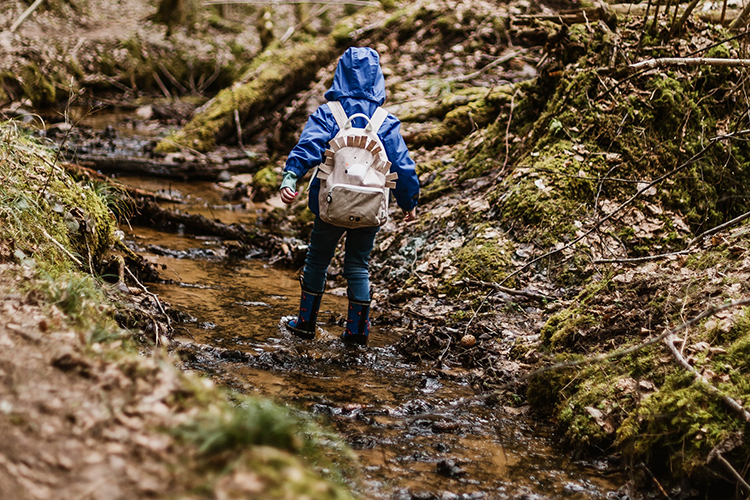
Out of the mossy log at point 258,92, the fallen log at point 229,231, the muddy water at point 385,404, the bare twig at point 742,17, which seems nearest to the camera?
the muddy water at point 385,404

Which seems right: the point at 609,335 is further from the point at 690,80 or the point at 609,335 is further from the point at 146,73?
the point at 146,73

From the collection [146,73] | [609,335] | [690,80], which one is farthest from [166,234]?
[146,73]

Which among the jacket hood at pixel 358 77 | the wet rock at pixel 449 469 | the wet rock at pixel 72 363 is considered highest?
the jacket hood at pixel 358 77

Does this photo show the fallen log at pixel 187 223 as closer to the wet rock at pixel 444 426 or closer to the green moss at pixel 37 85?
the wet rock at pixel 444 426

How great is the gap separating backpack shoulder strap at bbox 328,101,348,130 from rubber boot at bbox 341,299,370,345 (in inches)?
56.2

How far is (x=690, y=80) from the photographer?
5.52 meters

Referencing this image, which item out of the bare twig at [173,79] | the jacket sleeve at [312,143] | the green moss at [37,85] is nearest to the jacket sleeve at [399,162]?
the jacket sleeve at [312,143]

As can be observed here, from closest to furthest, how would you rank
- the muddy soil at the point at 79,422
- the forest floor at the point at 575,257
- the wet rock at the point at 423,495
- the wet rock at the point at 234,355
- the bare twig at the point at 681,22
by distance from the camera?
the muddy soil at the point at 79,422, the wet rock at the point at 423,495, the forest floor at the point at 575,257, the wet rock at the point at 234,355, the bare twig at the point at 681,22

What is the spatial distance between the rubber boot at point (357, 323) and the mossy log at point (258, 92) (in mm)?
7869

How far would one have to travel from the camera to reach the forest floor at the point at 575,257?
Result: 2486mm

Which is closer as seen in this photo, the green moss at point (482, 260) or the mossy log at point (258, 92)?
the green moss at point (482, 260)

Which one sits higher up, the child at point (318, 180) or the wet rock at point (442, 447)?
the child at point (318, 180)

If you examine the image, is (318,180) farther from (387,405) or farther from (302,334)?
(387,405)

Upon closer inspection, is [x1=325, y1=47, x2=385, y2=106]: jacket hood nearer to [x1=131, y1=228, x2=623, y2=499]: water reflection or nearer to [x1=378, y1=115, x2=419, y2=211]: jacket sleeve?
[x1=378, y1=115, x2=419, y2=211]: jacket sleeve
